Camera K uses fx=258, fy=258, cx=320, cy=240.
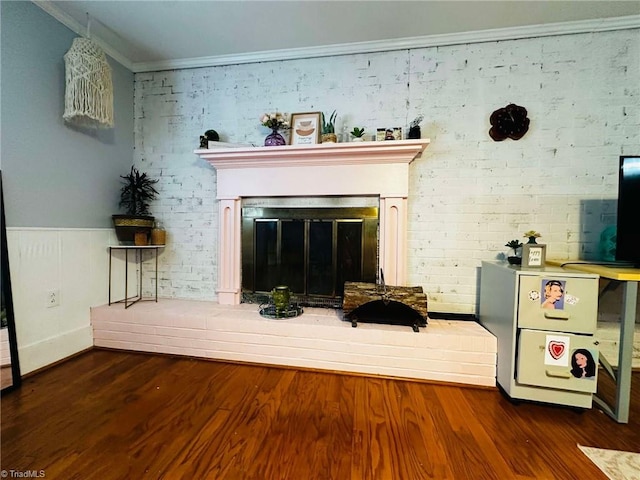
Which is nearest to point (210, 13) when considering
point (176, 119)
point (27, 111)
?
point (176, 119)

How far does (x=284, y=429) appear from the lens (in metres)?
1.27

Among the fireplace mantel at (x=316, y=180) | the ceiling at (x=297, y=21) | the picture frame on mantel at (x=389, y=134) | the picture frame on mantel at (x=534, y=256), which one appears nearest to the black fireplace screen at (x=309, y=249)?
the fireplace mantel at (x=316, y=180)

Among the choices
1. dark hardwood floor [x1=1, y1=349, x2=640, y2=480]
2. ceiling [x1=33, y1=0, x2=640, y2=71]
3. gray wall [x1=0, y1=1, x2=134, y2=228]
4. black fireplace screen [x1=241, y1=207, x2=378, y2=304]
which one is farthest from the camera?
black fireplace screen [x1=241, y1=207, x2=378, y2=304]

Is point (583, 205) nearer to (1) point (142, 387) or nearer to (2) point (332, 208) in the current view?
(2) point (332, 208)

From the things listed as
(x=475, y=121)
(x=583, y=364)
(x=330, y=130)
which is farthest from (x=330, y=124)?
(x=583, y=364)

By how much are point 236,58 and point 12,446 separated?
2861mm

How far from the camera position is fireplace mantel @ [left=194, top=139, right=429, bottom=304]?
200 centimetres

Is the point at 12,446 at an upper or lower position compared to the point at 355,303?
lower

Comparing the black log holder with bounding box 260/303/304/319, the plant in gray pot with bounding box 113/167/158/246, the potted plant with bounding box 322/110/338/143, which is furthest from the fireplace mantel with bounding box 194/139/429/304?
the plant in gray pot with bounding box 113/167/158/246

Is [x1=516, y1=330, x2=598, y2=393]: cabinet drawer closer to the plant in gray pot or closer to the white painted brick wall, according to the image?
the white painted brick wall

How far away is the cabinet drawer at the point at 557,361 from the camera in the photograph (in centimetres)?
141

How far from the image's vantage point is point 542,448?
3.94 ft

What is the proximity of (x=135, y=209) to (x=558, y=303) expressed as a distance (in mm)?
3243

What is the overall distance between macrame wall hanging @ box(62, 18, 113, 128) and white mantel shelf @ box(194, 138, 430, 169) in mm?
709
